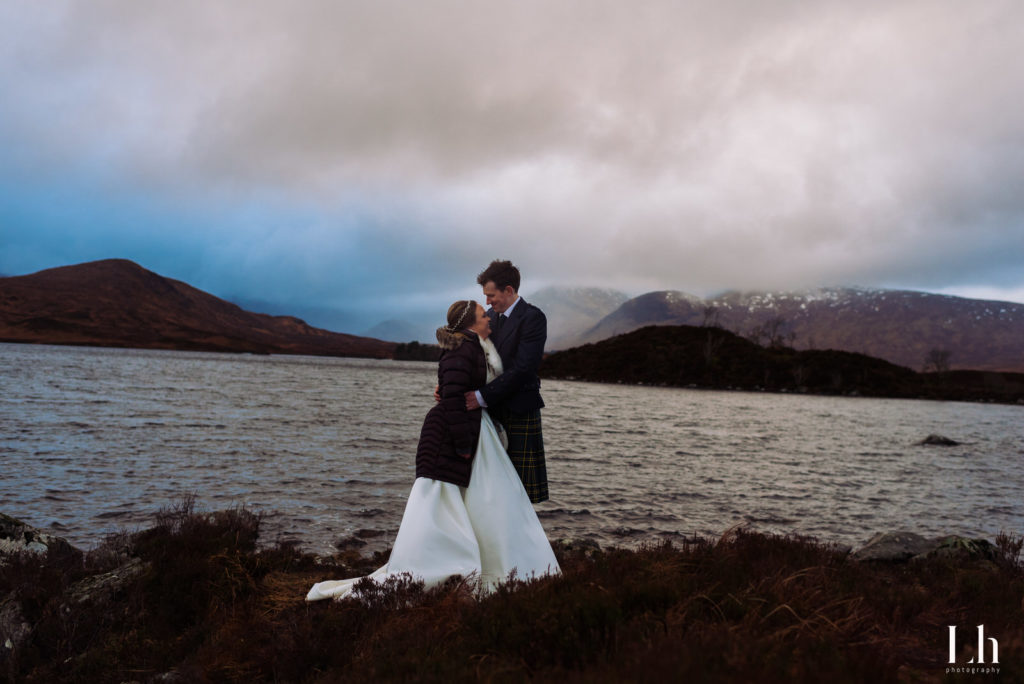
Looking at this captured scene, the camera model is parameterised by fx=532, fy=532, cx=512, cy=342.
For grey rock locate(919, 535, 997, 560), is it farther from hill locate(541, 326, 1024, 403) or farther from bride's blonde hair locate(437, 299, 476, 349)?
hill locate(541, 326, 1024, 403)

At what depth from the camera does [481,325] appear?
19.3ft

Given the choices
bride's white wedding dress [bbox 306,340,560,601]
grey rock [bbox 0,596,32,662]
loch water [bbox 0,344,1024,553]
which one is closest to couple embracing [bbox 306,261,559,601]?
bride's white wedding dress [bbox 306,340,560,601]

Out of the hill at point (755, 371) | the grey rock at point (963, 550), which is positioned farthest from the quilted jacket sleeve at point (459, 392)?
the hill at point (755, 371)

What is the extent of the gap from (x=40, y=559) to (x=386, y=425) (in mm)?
23502

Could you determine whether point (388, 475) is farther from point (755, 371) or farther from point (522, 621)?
point (755, 371)

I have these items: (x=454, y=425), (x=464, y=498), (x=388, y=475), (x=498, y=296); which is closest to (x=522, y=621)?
(x=464, y=498)

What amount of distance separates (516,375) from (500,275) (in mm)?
1140

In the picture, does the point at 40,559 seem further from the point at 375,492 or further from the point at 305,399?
the point at 305,399

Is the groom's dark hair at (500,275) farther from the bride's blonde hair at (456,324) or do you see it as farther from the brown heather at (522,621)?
the brown heather at (522,621)

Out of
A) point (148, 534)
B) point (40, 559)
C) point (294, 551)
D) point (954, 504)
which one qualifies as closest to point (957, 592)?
point (294, 551)

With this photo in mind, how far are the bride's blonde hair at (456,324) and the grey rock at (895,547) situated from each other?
859 cm

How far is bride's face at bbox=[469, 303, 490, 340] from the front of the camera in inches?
230

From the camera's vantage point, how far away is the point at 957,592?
626 cm

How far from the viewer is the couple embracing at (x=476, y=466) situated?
5484 mm
